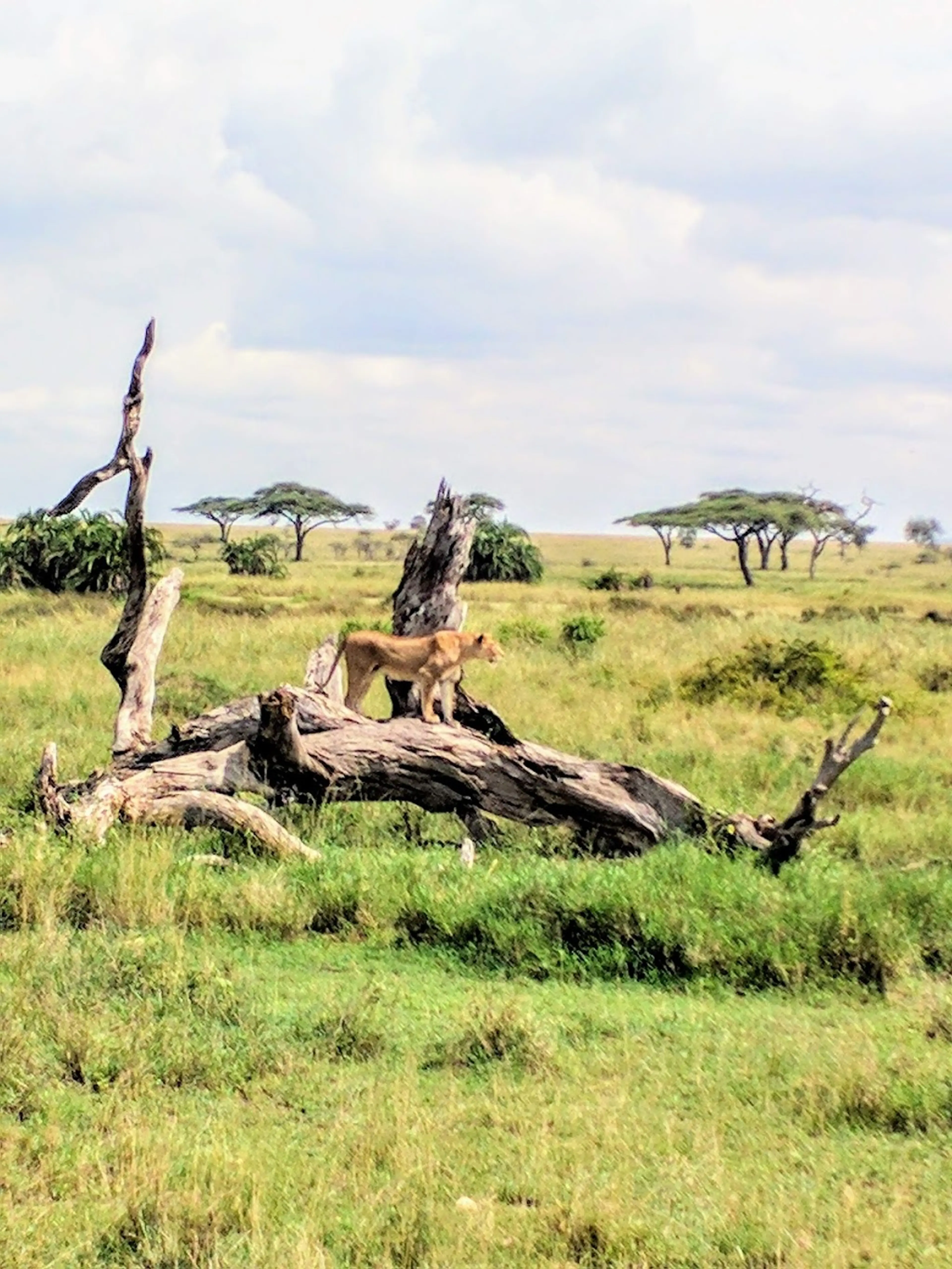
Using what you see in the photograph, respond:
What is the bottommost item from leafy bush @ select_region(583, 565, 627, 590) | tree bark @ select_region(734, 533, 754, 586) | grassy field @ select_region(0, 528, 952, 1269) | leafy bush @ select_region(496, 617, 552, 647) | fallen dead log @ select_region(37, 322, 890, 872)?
grassy field @ select_region(0, 528, 952, 1269)

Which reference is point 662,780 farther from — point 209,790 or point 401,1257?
point 401,1257

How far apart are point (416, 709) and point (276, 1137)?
6.48 m

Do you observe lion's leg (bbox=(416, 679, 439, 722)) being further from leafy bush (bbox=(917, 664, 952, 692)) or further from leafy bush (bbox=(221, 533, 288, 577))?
leafy bush (bbox=(221, 533, 288, 577))

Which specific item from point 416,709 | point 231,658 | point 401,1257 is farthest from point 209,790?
point 231,658

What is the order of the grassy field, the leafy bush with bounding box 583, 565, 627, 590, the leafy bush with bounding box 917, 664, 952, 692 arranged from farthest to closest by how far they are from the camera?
the leafy bush with bounding box 583, 565, 627, 590 < the leafy bush with bounding box 917, 664, 952, 692 < the grassy field

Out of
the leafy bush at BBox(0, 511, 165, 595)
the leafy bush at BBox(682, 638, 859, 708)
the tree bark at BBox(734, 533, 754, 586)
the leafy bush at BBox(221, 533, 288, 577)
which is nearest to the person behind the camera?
the leafy bush at BBox(682, 638, 859, 708)

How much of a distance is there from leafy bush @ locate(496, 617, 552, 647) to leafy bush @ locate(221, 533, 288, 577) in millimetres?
23329

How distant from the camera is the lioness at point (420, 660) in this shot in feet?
33.9

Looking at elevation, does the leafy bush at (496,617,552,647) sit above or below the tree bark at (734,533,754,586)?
below

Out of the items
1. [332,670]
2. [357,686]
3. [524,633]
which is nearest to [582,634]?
[524,633]

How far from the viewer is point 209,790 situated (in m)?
9.04

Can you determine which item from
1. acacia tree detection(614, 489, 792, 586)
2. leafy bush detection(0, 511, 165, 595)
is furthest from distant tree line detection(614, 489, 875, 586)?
leafy bush detection(0, 511, 165, 595)

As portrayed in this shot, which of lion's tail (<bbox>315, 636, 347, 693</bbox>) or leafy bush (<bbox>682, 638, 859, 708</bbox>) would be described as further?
leafy bush (<bbox>682, 638, 859, 708</bbox>)

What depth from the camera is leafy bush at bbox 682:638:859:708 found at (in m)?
17.6
